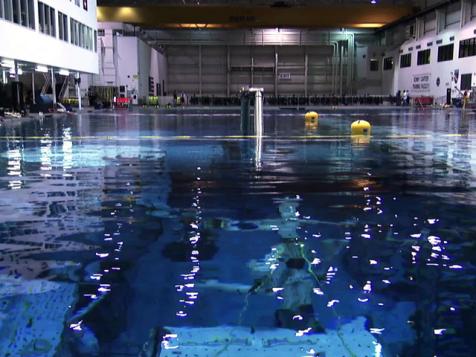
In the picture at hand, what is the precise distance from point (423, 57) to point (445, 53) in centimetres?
431

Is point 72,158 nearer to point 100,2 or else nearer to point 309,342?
point 309,342

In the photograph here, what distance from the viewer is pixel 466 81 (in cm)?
3600

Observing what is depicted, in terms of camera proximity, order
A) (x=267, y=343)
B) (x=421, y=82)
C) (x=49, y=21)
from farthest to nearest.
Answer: (x=421, y=82)
(x=49, y=21)
(x=267, y=343)

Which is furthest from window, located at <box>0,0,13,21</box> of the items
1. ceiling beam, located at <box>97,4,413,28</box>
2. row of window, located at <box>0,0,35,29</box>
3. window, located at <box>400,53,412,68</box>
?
window, located at <box>400,53,412,68</box>

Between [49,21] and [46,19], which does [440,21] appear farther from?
[46,19]

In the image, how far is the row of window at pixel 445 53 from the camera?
35062mm

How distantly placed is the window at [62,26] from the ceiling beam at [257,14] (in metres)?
11.5

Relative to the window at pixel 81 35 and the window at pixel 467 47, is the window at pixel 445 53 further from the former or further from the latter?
the window at pixel 81 35

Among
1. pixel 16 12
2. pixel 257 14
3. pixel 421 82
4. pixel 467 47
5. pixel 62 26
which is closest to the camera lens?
pixel 16 12

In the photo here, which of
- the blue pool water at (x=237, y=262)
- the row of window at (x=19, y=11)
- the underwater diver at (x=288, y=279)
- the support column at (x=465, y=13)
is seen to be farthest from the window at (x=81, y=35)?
the underwater diver at (x=288, y=279)

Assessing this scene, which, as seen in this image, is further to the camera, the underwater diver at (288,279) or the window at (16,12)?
the window at (16,12)

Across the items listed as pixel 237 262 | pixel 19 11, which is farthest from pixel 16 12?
pixel 237 262

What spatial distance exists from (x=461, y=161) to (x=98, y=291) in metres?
7.00

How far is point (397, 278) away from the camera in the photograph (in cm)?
321
